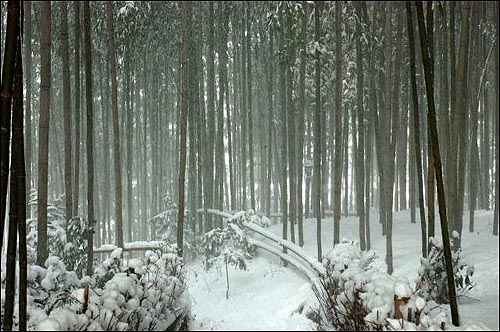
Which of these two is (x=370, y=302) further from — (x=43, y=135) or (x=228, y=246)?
(x=228, y=246)

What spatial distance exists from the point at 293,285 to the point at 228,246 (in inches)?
52.1

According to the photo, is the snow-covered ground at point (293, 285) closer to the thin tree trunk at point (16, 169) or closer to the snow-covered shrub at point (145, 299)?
the snow-covered shrub at point (145, 299)

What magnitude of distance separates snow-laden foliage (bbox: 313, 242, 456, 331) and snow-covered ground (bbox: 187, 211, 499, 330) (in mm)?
644

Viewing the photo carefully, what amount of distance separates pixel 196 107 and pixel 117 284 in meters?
5.48

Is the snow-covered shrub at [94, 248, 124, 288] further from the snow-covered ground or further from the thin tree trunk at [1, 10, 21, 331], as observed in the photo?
the thin tree trunk at [1, 10, 21, 331]

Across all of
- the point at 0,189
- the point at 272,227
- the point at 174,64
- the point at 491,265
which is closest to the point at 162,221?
the point at 272,227

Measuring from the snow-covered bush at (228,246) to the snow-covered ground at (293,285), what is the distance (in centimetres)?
18

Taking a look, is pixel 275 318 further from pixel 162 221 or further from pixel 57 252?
pixel 162 221

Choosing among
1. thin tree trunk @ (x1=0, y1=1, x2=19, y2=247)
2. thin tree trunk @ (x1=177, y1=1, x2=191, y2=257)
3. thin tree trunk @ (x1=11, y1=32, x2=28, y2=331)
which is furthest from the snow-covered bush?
thin tree trunk @ (x1=0, y1=1, x2=19, y2=247)

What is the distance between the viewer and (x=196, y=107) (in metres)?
7.77

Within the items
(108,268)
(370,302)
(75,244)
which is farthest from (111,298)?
(75,244)

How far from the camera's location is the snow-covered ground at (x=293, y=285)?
13.2ft

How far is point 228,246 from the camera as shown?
6.81 metres

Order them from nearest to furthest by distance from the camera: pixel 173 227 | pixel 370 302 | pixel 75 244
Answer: pixel 370 302, pixel 75 244, pixel 173 227
